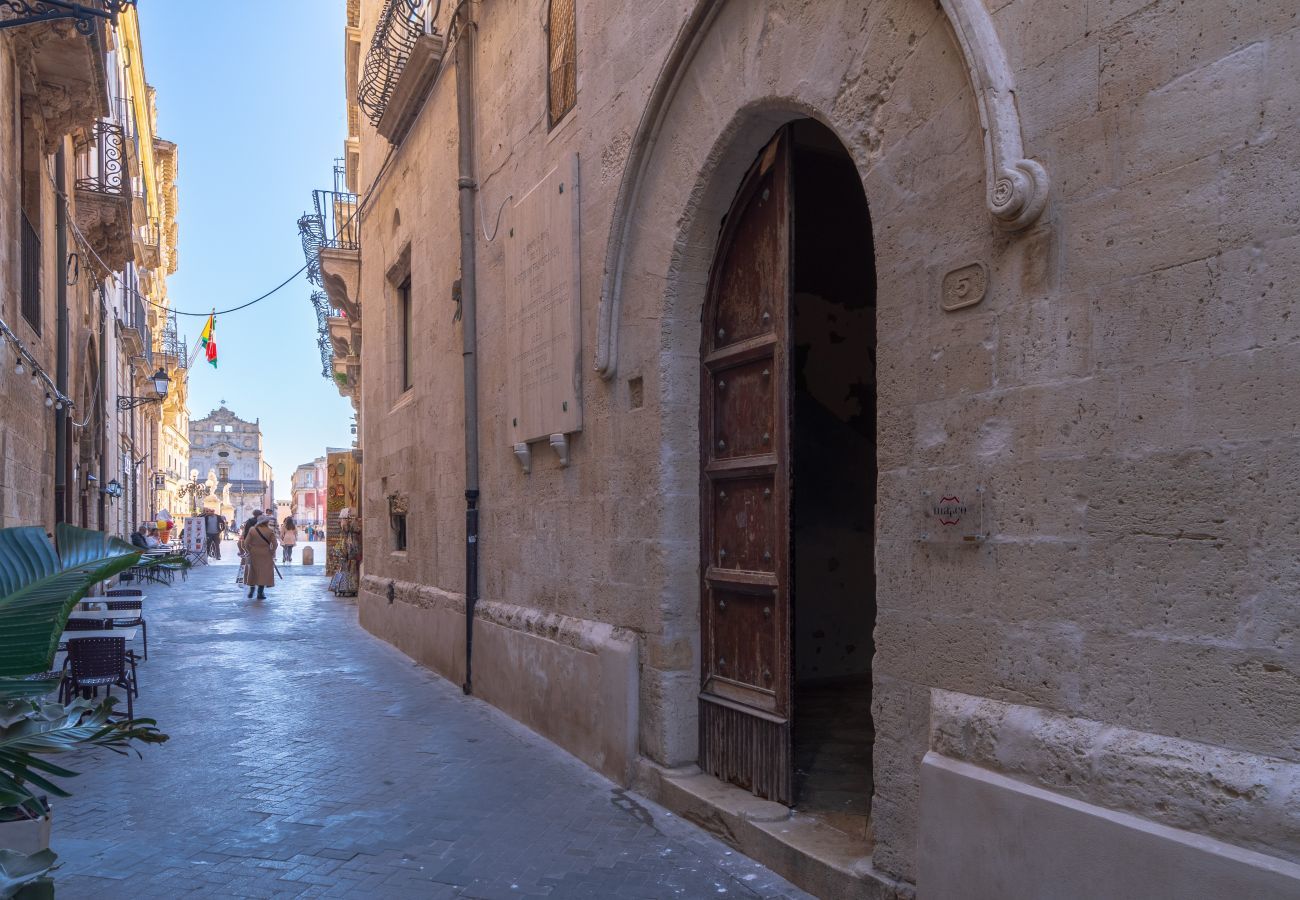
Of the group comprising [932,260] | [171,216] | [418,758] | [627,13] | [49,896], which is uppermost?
[171,216]

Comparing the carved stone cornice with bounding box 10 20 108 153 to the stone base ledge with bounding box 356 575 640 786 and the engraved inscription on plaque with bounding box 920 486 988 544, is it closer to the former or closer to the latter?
the stone base ledge with bounding box 356 575 640 786

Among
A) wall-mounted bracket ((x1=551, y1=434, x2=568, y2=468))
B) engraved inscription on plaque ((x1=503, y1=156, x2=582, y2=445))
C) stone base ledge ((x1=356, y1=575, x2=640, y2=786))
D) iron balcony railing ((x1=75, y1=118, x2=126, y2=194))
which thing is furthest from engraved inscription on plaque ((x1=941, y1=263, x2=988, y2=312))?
iron balcony railing ((x1=75, y1=118, x2=126, y2=194))

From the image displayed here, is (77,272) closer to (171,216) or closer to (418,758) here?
(418,758)

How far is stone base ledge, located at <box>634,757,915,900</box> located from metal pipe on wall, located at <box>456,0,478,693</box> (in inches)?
124

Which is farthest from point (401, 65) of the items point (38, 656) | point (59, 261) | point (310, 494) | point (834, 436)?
point (310, 494)

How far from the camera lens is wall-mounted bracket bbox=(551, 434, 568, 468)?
6027 millimetres

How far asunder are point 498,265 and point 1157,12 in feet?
18.2

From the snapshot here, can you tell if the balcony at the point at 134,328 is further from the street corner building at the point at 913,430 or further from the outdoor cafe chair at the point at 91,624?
the street corner building at the point at 913,430

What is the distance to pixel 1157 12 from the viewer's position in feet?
8.30

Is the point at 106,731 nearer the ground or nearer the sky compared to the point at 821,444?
nearer the ground

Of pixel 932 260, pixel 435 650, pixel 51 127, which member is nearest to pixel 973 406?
pixel 932 260

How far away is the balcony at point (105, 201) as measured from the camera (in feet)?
41.0

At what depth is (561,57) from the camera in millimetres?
6379

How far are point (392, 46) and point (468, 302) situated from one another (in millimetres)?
3853
